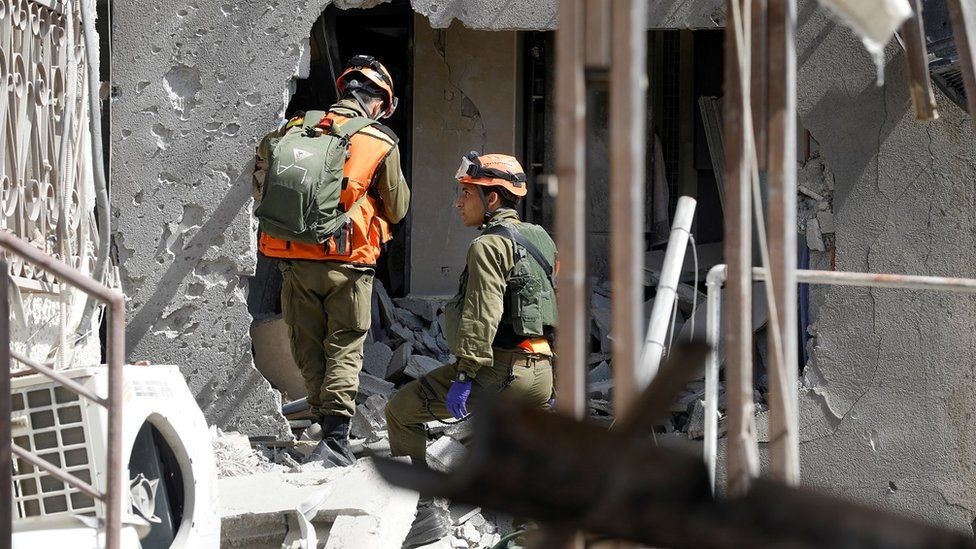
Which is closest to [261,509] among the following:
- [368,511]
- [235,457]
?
[368,511]

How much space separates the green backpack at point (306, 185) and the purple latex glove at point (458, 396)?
3.54ft

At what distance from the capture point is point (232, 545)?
4.87 metres

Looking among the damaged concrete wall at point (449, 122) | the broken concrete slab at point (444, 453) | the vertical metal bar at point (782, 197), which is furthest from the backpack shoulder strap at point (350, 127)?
the vertical metal bar at point (782, 197)

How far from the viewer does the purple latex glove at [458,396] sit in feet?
17.6

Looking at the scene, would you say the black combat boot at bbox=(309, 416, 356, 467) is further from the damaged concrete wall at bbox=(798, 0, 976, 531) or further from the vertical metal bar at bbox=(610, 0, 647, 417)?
the vertical metal bar at bbox=(610, 0, 647, 417)

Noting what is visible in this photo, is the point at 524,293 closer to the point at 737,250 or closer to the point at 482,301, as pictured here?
the point at 482,301

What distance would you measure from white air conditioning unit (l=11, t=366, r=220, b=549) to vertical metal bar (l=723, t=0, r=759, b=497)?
6.05ft

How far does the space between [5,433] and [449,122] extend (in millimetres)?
7052

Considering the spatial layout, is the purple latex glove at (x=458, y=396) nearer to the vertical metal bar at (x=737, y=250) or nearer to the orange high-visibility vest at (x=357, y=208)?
the orange high-visibility vest at (x=357, y=208)

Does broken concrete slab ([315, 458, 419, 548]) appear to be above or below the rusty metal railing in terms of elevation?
below

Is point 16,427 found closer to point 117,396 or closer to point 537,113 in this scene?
point 117,396

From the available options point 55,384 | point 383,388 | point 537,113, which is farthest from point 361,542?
point 537,113

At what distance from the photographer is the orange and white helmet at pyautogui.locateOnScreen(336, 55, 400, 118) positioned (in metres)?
6.23

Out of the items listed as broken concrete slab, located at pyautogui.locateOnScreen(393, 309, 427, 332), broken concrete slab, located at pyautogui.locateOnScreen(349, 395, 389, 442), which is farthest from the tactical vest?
broken concrete slab, located at pyautogui.locateOnScreen(393, 309, 427, 332)
